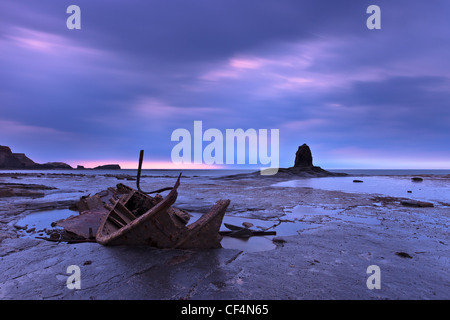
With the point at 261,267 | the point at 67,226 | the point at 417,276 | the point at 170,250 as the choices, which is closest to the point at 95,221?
the point at 67,226

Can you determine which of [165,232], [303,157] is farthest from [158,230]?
[303,157]

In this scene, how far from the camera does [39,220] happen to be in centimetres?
871

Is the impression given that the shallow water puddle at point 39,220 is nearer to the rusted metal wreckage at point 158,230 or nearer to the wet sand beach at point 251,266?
the wet sand beach at point 251,266

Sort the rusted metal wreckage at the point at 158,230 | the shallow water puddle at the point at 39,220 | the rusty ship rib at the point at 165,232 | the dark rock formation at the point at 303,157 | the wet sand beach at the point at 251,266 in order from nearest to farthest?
1. the wet sand beach at the point at 251,266
2. the rusted metal wreckage at the point at 158,230
3. the rusty ship rib at the point at 165,232
4. the shallow water puddle at the point at 39,220
5. the dark rock formation at the point at 303,157

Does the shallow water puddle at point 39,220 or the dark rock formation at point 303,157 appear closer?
the shallow water puddle at point 39,220

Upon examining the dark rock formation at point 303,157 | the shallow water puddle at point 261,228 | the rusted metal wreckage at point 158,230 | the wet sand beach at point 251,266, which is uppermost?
the dark rock formation at point 303,157

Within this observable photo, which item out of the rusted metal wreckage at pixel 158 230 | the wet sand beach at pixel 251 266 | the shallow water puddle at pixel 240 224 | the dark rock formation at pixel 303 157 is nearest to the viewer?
the wet sand beach at pixel 251 266

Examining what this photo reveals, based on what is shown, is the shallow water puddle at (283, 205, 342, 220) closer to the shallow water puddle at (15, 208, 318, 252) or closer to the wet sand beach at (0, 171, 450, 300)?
the shallow water puddle at (15, 208, 318, 252)

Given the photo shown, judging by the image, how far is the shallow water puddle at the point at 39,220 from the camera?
7.11 m

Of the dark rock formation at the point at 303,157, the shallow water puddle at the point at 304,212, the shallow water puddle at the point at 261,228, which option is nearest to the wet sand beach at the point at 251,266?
the shallow water puddle at the point at 261,228

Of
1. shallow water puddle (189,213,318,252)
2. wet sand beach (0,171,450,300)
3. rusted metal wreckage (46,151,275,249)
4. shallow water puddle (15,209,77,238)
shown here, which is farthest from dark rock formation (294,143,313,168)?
rusted metal wreckage (46,151,275,249)
